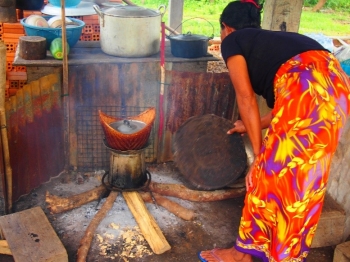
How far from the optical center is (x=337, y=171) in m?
3.77

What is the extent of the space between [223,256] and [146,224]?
0.80 metres

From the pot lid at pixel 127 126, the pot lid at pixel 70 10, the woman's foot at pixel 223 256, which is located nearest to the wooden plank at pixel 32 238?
the pot lid at pixel 127 126

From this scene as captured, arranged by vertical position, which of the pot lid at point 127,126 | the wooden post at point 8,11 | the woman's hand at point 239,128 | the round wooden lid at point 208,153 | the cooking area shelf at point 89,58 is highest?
the wooden post at point 8,11

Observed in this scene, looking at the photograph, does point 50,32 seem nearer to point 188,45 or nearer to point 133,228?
point 188,45

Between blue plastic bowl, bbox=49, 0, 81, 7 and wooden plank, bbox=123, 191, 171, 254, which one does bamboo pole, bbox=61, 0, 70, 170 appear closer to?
wooden plank, bbox=123, 191, 171, 254

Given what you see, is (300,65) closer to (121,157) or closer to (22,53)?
(121,157)

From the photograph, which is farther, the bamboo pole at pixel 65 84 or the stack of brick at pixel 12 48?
the stack of brick at pixel 12 48

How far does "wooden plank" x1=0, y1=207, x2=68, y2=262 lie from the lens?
301 centimetres

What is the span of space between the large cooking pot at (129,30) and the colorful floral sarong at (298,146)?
203 cm

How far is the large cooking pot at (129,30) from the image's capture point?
4.18m

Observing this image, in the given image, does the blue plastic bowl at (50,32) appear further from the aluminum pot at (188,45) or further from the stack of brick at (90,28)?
the stack of brick at (90,28)

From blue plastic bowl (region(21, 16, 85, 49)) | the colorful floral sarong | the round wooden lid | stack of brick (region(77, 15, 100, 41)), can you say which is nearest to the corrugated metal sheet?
blue plastic bowl (region(21, 16, 85, 49))

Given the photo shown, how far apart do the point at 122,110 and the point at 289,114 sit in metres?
2.43

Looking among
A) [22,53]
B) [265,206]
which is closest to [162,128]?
[22,53]
